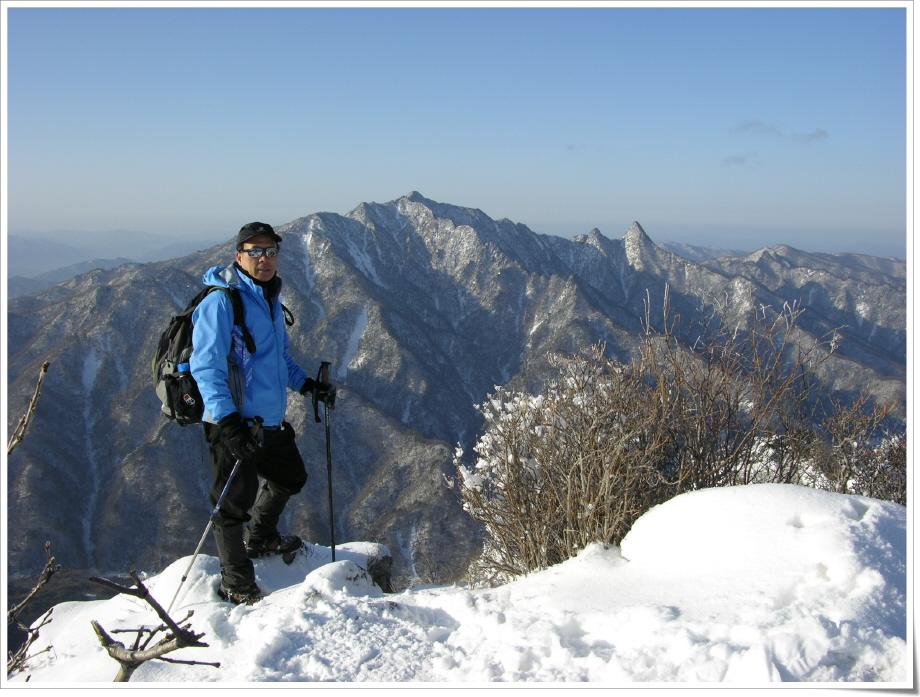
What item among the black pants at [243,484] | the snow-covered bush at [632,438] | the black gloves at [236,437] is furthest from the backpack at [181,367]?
the snow-covered bush at [632,438]

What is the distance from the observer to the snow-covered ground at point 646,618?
9.45ft

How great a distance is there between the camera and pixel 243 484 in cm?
457

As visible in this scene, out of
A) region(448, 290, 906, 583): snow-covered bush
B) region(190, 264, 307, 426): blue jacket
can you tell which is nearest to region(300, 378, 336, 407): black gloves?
region(190, 264, 307, 426): blue jacket

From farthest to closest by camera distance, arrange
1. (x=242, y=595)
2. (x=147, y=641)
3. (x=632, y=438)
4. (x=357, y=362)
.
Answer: (x=357, y=362), (x=632, y=438), (x=242, y=595), (x=147, y=641)

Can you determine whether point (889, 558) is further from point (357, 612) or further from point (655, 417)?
point (357, 612)

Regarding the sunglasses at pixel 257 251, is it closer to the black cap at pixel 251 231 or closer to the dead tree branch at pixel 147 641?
the black cap at pixel 251 231

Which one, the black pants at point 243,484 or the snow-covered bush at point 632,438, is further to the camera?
the snow-covered bush at point 632,438

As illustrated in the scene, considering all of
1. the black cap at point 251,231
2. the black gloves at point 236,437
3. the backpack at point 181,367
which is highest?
the black cap at point 251,231

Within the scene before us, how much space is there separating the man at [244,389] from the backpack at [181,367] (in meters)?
0.06

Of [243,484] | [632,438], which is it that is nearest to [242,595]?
[243,484]

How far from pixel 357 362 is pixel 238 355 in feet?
387

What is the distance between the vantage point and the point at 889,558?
342cm

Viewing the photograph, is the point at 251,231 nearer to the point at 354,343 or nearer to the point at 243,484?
the point at 243,484

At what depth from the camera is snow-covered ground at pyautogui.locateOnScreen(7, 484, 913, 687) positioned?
2881mm
